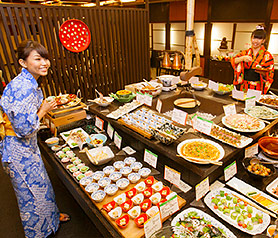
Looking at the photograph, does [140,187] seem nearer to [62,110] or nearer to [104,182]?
[104,182]

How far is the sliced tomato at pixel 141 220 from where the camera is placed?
180cm

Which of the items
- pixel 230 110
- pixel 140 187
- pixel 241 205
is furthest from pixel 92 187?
pixel 230 110

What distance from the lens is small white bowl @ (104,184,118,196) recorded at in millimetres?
2164

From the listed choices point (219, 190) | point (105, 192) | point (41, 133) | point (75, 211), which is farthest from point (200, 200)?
point (41, 133)

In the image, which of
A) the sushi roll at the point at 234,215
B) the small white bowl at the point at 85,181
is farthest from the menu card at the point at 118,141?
the sushi roll at the point at 234,215

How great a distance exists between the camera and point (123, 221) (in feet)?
6.03

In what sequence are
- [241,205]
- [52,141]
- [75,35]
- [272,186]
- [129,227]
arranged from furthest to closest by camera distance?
[75,35] < [52,141] < [272,186] < [241,205] < [129,227]

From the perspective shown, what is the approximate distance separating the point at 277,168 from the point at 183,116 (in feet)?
4.12

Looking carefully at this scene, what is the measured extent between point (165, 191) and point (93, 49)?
177 inches

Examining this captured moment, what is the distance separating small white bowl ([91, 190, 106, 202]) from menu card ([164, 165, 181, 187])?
2.33ft

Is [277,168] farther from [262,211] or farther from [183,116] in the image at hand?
[183,116]

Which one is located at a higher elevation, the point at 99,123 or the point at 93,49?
the point at 93,49

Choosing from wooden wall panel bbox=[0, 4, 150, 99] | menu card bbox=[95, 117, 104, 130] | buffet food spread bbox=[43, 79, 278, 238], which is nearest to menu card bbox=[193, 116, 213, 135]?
buffet food spread bbox=[43, 79, 278, 238]

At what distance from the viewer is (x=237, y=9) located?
8.05 meters
